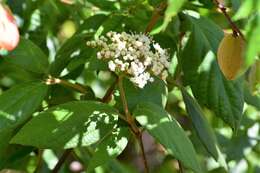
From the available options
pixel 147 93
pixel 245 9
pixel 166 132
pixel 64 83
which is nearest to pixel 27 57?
pixel 64 83

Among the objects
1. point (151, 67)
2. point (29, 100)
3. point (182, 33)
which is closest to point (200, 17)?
point (182, 33)

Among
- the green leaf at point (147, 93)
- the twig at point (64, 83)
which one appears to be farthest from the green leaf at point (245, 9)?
the twig at point (64, 83)

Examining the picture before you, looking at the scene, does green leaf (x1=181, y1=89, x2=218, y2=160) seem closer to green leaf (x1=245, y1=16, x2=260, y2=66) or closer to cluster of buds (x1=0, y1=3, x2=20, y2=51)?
cluster of buds (x1=0, y1=3, x2=20, y2=51)

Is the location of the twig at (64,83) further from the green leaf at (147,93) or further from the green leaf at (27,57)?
the green leaf at (147,93)

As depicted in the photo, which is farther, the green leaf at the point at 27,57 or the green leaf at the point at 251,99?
the green leaf at the point at 251,99

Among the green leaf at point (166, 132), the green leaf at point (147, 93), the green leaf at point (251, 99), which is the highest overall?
the green leaf at point (166, 132)

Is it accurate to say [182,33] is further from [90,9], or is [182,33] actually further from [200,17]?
[90,9]

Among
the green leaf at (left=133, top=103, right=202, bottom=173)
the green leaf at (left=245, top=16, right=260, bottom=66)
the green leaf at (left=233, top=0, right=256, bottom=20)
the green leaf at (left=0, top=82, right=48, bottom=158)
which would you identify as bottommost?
the green leaf at (left=0, top=82, right=48, bottom=158)

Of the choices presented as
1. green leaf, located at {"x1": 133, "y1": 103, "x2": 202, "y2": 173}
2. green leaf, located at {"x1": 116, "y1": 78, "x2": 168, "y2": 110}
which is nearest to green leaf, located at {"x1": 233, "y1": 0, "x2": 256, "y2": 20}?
green leaf, located at {"x1": 133, "y1": 103, "x2": 202, "y2": 173}
